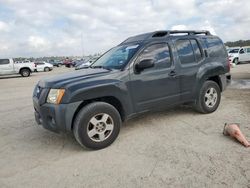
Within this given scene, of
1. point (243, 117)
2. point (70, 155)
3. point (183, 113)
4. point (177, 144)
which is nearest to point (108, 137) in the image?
point (70, 155)

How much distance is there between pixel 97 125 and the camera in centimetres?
405

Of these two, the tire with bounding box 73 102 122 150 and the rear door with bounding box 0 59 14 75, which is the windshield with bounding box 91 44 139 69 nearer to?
the tire with bounding box 73 102 122 150

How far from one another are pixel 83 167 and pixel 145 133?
157cm

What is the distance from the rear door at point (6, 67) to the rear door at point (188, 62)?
21.1 m

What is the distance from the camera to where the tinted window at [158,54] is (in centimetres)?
468

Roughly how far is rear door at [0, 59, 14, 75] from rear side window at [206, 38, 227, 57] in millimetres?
21084

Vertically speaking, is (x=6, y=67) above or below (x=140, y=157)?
above

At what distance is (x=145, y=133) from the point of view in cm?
470

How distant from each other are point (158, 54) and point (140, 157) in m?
2.11

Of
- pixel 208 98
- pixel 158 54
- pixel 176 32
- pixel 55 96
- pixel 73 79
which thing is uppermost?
pixel 176 32

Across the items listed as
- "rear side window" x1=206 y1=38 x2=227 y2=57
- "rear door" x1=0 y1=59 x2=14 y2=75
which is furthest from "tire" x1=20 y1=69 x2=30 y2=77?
"rear side window" x1=206 y1=38 x2=227 y2=57

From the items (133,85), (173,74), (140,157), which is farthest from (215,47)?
(140,157)

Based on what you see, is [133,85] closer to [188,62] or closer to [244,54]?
[188,62]

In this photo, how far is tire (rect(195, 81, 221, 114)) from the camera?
18.2 feet
